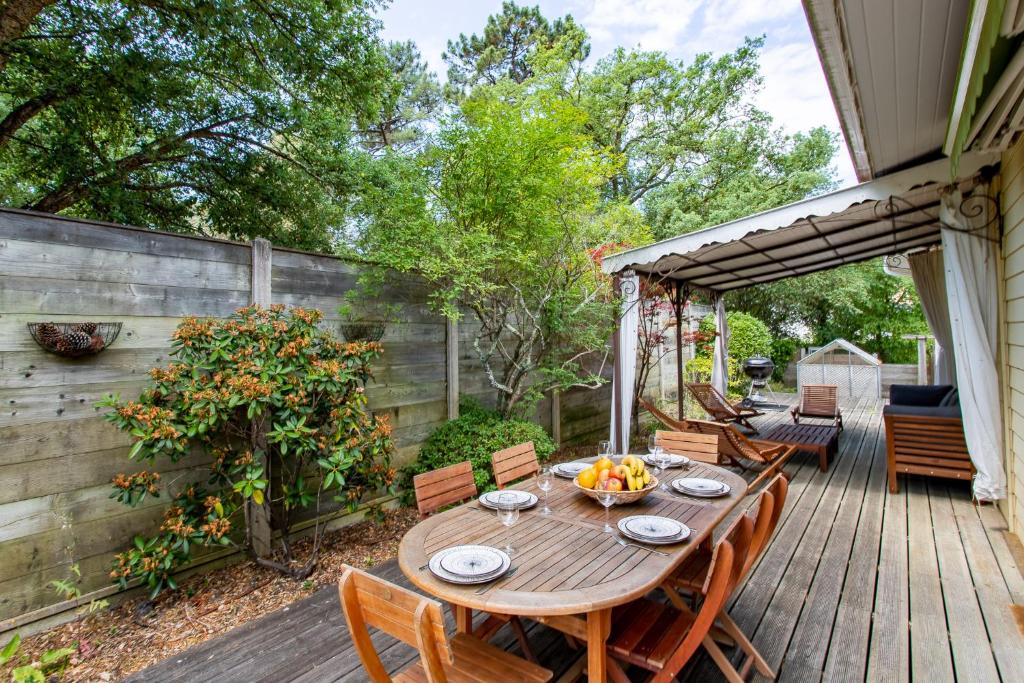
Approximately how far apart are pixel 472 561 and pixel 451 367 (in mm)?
2531

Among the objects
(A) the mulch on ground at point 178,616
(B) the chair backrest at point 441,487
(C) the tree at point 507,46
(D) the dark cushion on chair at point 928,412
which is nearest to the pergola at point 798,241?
(D) the dark cushion on chair at point 928,412

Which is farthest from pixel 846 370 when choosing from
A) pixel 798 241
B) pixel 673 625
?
pixel 673 625

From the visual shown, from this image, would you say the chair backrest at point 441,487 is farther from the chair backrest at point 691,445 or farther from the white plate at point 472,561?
the chair backrest at point 691,445

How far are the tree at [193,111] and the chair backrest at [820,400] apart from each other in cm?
699

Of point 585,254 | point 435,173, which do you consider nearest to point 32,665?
point 435,173

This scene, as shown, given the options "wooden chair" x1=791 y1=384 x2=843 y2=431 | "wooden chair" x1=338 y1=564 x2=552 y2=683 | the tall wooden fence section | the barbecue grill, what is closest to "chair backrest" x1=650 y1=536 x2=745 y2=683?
"wooden chair" x1=338 y1=564 x2=552 y2=683

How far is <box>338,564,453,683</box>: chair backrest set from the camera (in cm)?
109

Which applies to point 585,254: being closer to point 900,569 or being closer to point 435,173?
point 435,173

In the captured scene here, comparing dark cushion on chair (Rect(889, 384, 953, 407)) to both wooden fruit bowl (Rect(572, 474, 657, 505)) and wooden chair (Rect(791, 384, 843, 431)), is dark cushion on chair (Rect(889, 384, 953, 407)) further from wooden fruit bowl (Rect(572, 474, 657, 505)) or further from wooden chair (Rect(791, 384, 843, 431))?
wooden fruit bowl (Rect(572, 474, 657, 505))

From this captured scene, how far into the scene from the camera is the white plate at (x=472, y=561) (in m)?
1.50

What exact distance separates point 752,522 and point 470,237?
241 centimetres

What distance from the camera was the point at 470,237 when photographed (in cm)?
323

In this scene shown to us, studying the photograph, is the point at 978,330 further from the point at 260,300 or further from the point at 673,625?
the point at 260,300

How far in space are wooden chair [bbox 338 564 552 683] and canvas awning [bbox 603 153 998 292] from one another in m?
3.73
